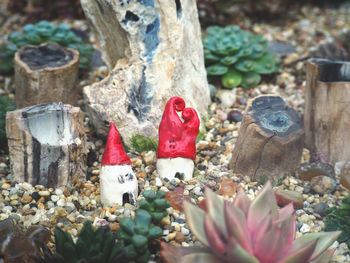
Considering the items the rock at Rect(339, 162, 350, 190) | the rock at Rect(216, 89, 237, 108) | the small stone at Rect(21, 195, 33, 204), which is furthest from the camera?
the rock at Rect(216, 89, 237, 108)

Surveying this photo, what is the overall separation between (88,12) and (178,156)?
0.86 m

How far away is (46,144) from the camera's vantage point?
2.61 m

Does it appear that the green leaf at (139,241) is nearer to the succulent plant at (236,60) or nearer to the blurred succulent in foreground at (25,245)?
the blurred succulent in foreground at (25,245)

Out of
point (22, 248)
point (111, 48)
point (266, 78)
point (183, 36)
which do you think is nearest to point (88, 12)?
point (111, 48)

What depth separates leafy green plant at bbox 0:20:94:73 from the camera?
363 centimetres

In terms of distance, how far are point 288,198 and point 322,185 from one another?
0.23 metres

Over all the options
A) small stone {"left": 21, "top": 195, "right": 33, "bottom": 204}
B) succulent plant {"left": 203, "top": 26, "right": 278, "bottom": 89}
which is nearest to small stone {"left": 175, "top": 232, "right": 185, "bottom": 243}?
small stone {"left": 21, "top": 195, "right": 33, "bottom": 204}

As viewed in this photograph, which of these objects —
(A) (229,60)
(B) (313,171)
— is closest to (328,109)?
(B) (313,171)

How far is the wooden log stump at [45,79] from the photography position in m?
3.08

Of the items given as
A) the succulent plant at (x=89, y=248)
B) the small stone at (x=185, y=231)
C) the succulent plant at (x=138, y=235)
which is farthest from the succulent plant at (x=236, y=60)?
the succulent plant at (x=89, y=248)

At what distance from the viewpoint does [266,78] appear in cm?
363

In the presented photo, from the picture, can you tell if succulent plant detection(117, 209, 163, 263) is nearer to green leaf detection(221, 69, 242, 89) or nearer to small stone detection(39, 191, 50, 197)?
small stone detection(39, 191, 50, 197)

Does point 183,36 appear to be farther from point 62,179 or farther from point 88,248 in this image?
point 88,248

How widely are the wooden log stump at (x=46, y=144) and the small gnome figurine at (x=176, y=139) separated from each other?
311mm
